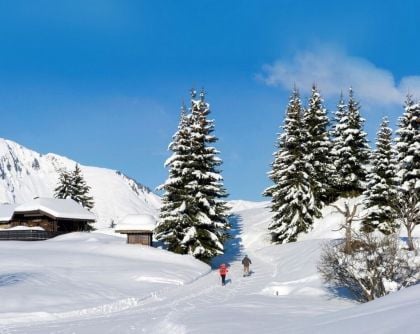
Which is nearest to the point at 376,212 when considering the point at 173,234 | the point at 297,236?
the point at 297,236

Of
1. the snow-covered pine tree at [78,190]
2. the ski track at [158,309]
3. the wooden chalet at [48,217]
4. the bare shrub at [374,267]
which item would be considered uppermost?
the snow-covered pine tree at [78,190]

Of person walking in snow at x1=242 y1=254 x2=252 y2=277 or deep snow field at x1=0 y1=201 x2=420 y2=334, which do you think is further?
person walking in snow at x1=242 y1=254 x2=252 y2=277

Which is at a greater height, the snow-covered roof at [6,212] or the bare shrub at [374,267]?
the snow-covered roof at [6,212]

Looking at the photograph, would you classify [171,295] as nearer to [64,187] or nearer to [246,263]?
[246,263]

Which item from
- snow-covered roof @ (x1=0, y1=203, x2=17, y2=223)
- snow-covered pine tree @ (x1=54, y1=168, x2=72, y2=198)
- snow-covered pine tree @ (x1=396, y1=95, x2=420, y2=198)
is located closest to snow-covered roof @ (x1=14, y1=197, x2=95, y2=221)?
snow-covered roof @ (x1=0, y1=203, x2=17, y2=223)

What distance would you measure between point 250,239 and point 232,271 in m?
19.6

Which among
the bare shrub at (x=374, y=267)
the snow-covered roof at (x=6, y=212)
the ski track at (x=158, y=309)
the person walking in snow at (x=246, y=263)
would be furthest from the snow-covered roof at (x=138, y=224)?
the bare shrub at (x=374, y=267)

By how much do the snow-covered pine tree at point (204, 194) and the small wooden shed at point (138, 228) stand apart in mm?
5793

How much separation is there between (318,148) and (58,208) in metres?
27.3

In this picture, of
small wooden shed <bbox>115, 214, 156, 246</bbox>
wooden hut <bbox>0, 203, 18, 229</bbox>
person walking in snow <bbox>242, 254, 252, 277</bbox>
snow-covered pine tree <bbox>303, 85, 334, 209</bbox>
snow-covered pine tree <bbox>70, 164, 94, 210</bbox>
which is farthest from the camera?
snow-covered pine tree <bbox>70, 164, 94, 210</bbox>

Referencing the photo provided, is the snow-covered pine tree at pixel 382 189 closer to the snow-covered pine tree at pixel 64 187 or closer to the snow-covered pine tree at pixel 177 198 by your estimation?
the snow-covered pine tree at pixel 177 198

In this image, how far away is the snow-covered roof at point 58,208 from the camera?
53.3m

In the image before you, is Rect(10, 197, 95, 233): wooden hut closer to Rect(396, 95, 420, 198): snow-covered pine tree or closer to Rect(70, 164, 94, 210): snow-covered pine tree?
Rect(70, 164, 94, 210): snow-covered pine tree

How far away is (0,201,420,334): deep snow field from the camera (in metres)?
10.3
